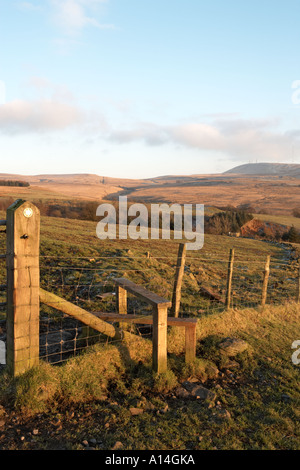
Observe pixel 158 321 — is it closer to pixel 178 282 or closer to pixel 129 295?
pixel 178 282

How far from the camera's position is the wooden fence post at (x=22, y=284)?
432cm

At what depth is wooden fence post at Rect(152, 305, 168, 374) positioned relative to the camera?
5.31 m

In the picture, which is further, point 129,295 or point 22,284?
point 129,295

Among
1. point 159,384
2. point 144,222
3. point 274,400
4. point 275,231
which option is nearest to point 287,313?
point 274,400

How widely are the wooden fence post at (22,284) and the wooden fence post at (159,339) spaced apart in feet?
5.82

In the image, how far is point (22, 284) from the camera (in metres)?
4.43

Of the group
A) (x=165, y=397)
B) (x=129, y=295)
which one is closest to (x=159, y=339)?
(x=165, y=397)

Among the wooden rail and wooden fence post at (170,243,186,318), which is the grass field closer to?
the wooden rail

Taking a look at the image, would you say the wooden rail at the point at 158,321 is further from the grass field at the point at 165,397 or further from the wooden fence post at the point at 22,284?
the wooden fence post at the point at 22,284

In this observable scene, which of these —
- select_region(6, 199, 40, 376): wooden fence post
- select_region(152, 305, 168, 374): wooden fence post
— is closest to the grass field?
select_region(152, 305, 168, 374): wooden fence post

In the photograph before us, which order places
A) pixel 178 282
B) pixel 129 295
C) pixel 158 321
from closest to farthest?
pixel 158 321, pixel 178 282, pixel 129 295

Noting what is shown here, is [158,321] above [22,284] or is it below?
below

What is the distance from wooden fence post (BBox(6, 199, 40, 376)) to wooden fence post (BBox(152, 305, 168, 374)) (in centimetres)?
177

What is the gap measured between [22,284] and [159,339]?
2223mm
